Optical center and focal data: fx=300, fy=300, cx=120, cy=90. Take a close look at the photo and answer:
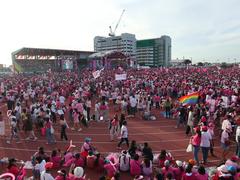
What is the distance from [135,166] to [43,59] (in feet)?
253

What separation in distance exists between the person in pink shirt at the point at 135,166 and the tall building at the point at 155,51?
15865 centimetres

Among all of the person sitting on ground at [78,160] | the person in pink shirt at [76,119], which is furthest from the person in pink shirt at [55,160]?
the person in pink shirt at [76,119]

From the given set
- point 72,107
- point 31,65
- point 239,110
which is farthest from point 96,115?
point 31,65

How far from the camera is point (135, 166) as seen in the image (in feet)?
33.6

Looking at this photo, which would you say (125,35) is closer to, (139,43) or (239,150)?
(139,43)

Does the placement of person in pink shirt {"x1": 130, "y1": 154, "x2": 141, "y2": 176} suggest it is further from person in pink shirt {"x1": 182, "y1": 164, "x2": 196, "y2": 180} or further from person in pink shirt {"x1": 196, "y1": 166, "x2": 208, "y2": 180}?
person in pink shirt {"x1": 196, "y1": 166, "x2": 208, "y2": 180}

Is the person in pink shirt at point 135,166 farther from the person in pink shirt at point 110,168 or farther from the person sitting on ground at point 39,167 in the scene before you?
the person sitting on ground at point 39,167

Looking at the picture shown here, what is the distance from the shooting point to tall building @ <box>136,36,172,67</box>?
16912 cm

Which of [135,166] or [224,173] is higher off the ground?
[224,173]

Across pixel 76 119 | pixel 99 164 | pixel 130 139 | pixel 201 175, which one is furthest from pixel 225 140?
pixel 76 119

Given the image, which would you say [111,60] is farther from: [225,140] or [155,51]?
[155,51]

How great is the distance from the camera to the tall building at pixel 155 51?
169m

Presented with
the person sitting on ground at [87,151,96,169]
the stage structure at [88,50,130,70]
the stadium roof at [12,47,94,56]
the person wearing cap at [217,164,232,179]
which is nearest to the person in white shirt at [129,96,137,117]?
the person sitting on ground at [87,151,96,169]

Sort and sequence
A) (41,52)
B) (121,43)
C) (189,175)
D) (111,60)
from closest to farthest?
(189,175), (111,60), (41,52), (121,43)
